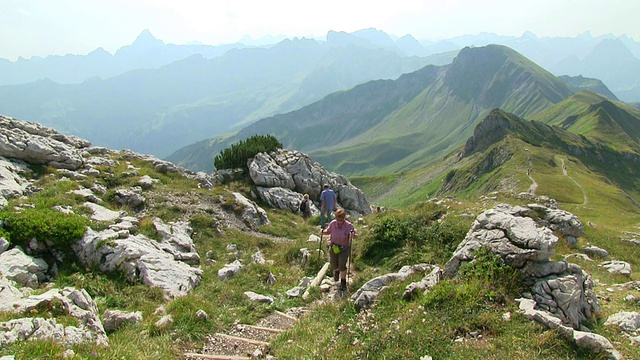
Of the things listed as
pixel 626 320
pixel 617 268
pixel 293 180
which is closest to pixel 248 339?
pixel 626 320

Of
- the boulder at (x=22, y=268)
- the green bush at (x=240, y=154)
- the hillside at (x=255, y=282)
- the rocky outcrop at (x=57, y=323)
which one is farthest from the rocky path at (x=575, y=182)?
the boulder at (x=22, y=268)

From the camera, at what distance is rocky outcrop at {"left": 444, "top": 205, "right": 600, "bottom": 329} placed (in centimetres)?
985

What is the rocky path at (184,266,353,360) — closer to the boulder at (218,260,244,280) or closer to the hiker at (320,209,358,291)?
the hiker at (320,209,358,291)

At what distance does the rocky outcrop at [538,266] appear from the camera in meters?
9.85

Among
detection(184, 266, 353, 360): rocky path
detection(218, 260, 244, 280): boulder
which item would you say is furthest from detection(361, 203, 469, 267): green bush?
detection(218, 260, 244, 280): boulder

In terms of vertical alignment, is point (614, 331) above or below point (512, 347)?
below

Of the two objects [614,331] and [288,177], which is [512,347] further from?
[288,177]

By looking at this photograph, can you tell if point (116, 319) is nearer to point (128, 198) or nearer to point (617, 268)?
point (128, 198)

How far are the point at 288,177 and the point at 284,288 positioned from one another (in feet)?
80.2

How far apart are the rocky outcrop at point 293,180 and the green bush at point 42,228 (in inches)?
793

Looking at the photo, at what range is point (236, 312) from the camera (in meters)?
12.3

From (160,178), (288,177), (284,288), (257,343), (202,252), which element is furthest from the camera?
(288,177)

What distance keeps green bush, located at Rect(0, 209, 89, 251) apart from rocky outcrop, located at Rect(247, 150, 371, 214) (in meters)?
20.1

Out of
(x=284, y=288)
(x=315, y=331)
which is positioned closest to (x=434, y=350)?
(x=315, y=331)
